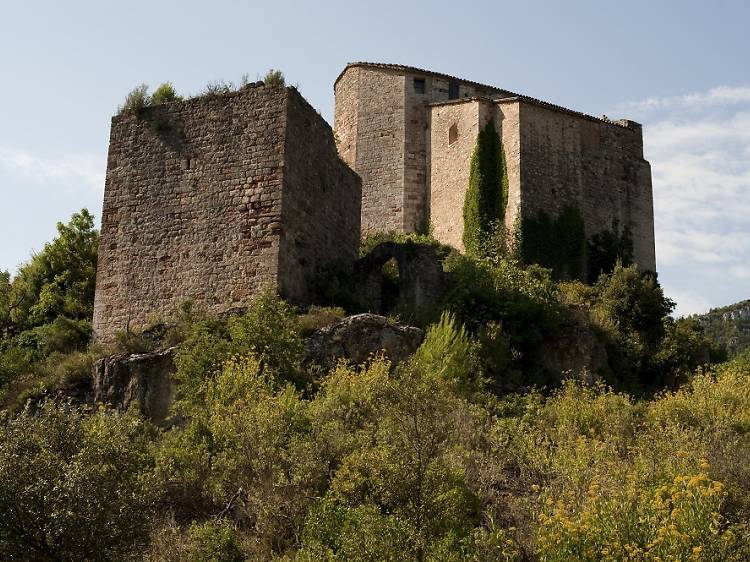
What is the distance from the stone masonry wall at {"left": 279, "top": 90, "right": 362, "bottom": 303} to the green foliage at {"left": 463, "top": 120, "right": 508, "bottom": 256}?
11.1 metres

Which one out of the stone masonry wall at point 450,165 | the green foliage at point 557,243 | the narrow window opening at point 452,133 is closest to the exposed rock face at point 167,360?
the green foliage at point 557,243

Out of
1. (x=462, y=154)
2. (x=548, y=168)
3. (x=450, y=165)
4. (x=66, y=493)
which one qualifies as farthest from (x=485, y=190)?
(x=66, y=493)

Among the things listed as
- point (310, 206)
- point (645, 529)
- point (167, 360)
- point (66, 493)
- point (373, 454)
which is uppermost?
point (310, 206)

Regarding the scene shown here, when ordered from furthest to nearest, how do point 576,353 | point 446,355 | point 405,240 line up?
point 405,240, point 576,353, point 446,355

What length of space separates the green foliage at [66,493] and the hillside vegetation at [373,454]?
1.0 inches

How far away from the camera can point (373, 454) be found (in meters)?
14.6

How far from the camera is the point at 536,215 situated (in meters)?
35.3

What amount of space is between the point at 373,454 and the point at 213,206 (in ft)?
29.1

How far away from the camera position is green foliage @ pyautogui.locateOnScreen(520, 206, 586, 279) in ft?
114

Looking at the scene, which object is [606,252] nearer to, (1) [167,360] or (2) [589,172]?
(2) [589,172]

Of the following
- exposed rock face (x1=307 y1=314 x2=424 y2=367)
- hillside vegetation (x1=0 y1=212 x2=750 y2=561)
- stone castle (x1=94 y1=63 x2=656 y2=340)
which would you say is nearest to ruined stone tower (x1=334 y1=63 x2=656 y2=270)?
stone castle (x1=94 y1=63 x2=656 y2=340)

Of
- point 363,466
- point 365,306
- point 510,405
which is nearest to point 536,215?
point 365,306

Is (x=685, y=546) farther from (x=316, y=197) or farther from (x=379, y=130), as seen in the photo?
(x=379, y=130)

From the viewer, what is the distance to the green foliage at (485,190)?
35156mm
